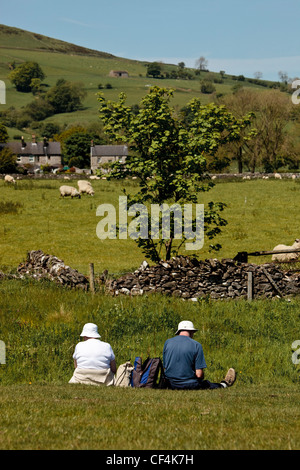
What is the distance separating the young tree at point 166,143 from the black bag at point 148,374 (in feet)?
32.4

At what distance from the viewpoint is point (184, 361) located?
1092cm

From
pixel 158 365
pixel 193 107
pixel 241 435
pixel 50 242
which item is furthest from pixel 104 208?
pixel 241 435

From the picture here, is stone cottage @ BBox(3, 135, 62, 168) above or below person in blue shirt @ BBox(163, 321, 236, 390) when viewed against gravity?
above

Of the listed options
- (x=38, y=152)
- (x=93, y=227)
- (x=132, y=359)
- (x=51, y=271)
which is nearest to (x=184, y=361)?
(x=132, y=359)

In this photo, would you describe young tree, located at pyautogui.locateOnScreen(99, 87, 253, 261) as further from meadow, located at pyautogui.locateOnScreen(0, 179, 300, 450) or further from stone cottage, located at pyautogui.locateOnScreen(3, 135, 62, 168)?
stone cottage, located at pyautogui.locateOnScreen(3, 135, 62, 168)

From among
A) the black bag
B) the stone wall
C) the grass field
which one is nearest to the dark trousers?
the black bag

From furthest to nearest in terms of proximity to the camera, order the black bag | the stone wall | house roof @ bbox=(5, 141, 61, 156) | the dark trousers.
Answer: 1. house roof @ bbox=(5, 141, 61, 156)
2. the stone wall
3. the black bag
4. the dark trousers

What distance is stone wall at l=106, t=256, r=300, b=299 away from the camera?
66.1ft

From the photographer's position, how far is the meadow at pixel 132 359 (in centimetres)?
711

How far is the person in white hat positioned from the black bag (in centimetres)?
52

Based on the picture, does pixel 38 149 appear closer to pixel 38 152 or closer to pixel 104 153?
pixel 38 152

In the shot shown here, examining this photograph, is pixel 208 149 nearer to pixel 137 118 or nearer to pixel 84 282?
pixel 137 118

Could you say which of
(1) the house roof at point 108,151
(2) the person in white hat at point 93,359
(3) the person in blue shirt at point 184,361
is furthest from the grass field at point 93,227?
(1) the house roof at point 108,151

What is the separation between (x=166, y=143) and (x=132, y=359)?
31.0ft
